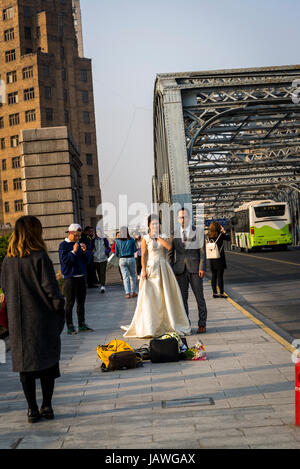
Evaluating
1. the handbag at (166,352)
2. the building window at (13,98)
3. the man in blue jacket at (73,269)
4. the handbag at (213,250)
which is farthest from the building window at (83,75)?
the handbag at (166,352)

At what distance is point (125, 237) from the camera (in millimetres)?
15711

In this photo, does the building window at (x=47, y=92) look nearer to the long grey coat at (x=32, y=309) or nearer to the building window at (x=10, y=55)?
the building window at (x=10, y=55)

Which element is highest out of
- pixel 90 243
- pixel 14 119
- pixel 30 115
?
pixel 30 115

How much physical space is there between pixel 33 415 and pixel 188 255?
4940 millimetres

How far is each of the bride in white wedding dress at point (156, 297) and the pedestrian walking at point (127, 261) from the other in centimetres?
567

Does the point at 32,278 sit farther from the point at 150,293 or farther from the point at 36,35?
the point at 36,35

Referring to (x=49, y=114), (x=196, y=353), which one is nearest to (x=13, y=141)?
(x=49, y=114)

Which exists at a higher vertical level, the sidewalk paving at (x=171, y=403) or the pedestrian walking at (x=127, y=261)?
the pedestrian walking at (x=127, y=261)

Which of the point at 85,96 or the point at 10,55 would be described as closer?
the point at 10,55

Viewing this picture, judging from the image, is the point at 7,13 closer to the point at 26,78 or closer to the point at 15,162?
the point at 26,78

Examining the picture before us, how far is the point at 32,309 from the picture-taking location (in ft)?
17.6

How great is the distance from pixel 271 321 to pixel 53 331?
5.70 metres

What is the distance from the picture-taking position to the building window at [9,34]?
73931 mm

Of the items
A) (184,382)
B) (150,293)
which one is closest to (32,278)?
(184,382)
